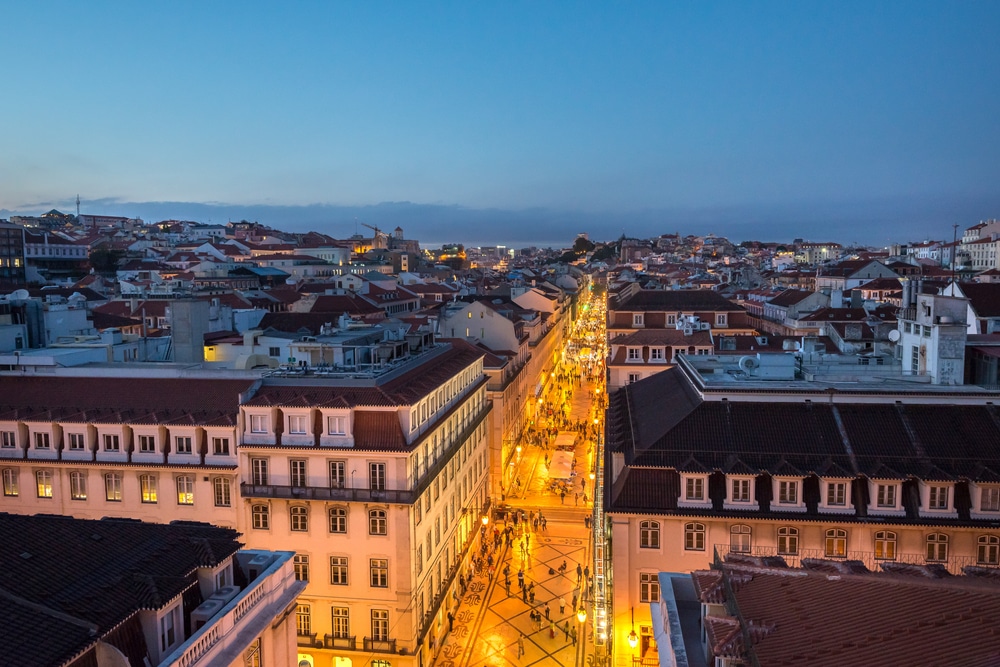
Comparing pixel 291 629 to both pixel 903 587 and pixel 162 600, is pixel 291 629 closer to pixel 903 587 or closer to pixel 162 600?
pixel 162 600

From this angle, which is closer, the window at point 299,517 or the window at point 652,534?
the window at point 652,534

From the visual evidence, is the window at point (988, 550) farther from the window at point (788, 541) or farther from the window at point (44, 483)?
the window at point (44, 483)

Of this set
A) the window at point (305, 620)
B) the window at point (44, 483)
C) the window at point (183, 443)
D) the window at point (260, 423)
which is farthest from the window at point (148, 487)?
the window at point (305, 620)

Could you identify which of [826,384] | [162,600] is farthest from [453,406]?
[162,600]

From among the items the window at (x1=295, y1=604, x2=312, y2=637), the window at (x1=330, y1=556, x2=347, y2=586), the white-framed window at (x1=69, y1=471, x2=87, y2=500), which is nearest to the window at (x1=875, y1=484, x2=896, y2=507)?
the window at (x1=330, y1=556, x2=347, y2=586)

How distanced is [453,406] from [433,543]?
7.50 m

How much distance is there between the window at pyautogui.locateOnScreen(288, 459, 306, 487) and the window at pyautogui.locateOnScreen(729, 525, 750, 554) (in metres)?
18.2

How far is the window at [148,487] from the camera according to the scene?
34.8 metres

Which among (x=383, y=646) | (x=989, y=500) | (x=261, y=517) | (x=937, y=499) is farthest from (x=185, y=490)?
(x=989, y=500)

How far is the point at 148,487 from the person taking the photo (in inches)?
1374

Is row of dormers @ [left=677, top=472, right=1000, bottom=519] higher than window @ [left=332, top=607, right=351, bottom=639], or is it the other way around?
row of dormers @ [left=677, top=472, right=1000, bottom=519]

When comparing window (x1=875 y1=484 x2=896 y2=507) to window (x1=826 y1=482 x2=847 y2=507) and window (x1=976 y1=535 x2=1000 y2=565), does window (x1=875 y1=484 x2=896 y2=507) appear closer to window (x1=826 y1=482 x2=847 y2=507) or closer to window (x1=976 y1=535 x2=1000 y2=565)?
window (x1=826 y1=482 x2=847 y2=507)

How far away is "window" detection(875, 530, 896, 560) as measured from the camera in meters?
28.8

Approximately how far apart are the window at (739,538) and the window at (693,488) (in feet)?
5.75
